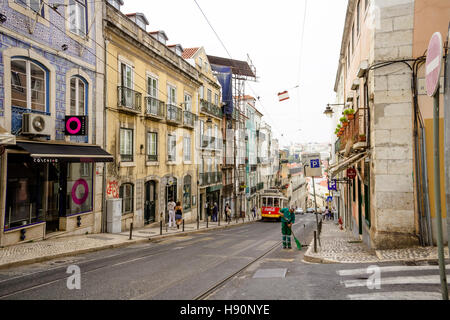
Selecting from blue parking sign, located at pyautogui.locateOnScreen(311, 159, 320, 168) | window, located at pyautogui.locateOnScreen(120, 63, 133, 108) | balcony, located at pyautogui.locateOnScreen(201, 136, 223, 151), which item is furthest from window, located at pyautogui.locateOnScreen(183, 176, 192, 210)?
blue parking sign, located at pyautogui.locateOnScreen(311, 159, 320, 168)

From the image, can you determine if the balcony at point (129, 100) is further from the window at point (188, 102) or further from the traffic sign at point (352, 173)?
the traffic sign at point (352, 173)

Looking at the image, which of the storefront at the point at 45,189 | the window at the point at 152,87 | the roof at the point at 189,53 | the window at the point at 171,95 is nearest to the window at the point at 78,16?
the storefront at the point at 45,189

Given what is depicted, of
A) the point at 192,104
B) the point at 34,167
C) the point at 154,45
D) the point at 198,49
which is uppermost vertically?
the point at 198,49

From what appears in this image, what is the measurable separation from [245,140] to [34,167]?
110 feet

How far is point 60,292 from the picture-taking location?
6348 millimetres

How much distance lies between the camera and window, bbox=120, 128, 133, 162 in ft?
57.5

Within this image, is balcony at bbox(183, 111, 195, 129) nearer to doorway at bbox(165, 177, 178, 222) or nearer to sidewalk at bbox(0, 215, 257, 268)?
doorway at bbox(165, 177, 178, 222)

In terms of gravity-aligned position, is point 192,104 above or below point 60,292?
above

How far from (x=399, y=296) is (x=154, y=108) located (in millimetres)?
17312

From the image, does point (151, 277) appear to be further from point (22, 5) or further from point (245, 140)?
point (245, 140)

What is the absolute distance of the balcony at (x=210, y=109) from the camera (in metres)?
29.2

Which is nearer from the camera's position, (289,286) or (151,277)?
(289,286)

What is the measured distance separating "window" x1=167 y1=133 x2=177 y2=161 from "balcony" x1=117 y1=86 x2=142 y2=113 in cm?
438
